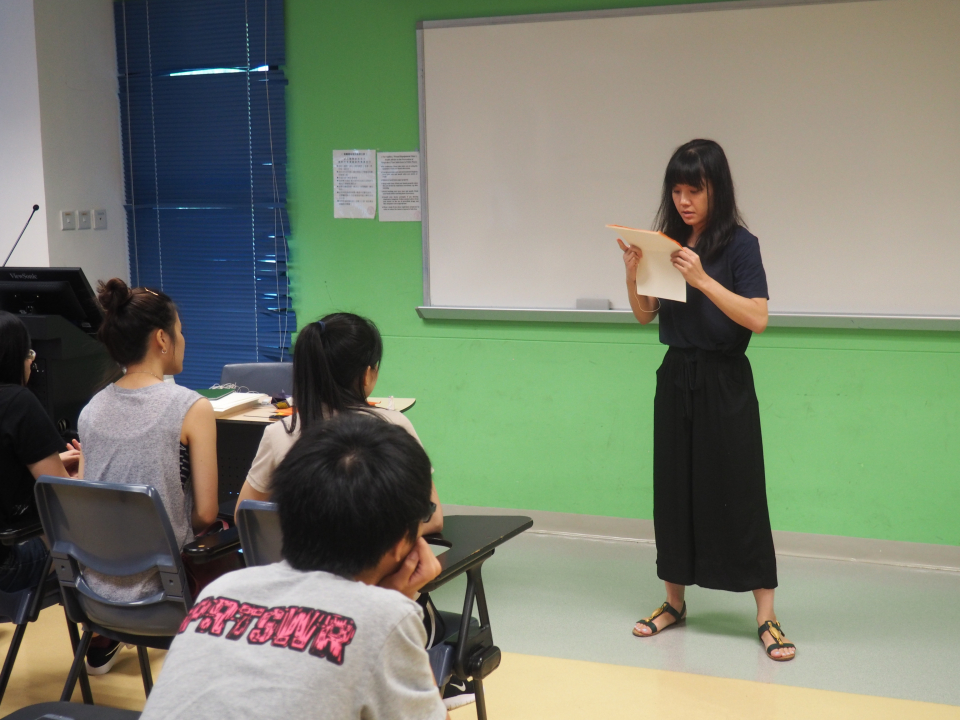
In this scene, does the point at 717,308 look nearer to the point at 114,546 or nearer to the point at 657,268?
the point at 657,268

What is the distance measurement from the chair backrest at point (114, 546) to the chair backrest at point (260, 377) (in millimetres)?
1485

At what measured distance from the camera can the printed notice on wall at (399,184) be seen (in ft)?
13.5

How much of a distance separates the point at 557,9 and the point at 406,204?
3.38 feet

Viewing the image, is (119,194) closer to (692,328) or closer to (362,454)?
(692,328)

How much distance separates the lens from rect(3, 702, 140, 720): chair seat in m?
1.42

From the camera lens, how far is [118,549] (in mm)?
2113

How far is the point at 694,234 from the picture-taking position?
2.91 m

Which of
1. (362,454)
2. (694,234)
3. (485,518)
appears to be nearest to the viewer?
(362,454)

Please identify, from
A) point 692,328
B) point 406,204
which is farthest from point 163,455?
point 406,204

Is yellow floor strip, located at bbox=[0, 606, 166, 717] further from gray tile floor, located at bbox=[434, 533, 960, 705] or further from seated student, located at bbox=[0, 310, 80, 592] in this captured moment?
gray tile floor, located at bbox=[434, 533, 960, 705]

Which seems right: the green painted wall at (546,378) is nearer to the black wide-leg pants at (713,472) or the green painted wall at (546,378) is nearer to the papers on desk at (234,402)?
the black wide-leg pants at (713,472)

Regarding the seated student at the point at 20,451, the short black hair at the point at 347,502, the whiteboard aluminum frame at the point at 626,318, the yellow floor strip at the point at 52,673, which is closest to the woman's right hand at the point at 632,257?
the whiteboard aluminum frame at the point at 626,318

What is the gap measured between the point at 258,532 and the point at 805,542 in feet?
8.50

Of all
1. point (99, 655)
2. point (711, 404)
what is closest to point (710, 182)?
point (711, 404)
